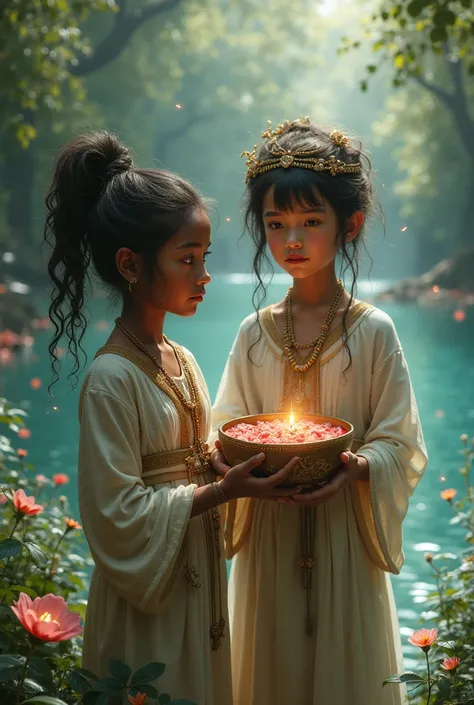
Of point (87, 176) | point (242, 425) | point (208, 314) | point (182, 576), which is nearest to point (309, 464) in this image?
point (242, 425)

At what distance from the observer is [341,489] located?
6.43 ft

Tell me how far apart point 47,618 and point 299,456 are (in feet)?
1.97

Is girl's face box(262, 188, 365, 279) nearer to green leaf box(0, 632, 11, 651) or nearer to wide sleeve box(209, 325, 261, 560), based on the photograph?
wide sleeve box(209, 325, 261, 560)

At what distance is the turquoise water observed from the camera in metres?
4.31

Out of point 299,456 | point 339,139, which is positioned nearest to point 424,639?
point 299,456

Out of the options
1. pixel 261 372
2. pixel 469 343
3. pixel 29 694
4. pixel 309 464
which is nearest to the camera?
pixel 29 694

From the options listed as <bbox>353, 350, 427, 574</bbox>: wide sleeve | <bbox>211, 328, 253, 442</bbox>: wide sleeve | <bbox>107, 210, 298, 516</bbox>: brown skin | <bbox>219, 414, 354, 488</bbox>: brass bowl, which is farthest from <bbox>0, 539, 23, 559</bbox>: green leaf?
<bbox>353, 350, 427, 574</bbox>: wide sleeve

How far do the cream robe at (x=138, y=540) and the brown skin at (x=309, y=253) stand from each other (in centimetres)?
46

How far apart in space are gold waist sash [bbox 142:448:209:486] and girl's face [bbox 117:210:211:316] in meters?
0.33

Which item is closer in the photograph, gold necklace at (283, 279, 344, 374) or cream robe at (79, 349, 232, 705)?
cream robe at (79, 349, 232, 705)

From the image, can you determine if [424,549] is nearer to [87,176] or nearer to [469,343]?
[87,176]

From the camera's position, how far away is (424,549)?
14.0 ft

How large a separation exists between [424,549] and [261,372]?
8.19 feet

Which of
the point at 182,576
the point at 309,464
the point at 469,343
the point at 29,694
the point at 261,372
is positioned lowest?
the point at 29,694
